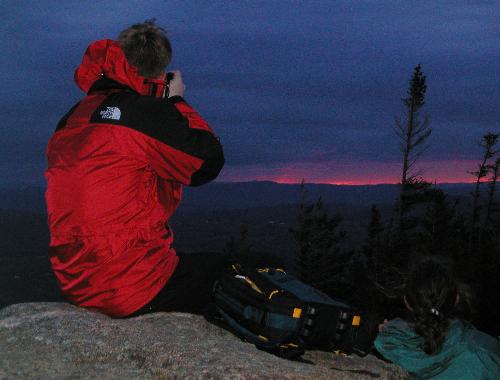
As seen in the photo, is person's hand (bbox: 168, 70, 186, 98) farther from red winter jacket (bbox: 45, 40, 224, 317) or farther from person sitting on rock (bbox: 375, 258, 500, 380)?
person sitting on rock (bbox: 375, 258, 500, 380)

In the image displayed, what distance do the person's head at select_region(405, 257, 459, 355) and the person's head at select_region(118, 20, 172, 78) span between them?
2.40 meters

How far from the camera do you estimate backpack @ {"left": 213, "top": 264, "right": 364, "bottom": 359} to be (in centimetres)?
343

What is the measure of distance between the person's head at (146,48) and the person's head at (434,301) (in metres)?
2.40

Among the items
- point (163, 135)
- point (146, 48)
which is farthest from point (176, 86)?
point (163, 135)

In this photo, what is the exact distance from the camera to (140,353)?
10.4 ft

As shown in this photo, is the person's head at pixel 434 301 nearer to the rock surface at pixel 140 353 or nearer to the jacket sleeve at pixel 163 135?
the rock surface at pixel 140 353

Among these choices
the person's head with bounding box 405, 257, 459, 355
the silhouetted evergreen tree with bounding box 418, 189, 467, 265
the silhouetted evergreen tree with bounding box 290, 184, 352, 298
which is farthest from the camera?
the silhouetted evergreen tree with bounding box 290, 184, 352, 298

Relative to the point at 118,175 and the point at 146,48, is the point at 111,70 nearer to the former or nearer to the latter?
the point at 146,48

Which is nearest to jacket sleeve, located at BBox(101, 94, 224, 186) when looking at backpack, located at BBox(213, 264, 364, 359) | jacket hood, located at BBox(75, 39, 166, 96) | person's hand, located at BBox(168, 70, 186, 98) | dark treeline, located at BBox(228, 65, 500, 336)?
jacket hood, located at BBox(75, 39, 166, 96)

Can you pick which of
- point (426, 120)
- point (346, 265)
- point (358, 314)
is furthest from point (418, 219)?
Answer: point (358, 314)

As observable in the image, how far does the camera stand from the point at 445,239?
4556 centimetres

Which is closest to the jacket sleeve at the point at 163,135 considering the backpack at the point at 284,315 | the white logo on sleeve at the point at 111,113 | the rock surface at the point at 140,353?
the white logo on sleeve at the point at 111,113

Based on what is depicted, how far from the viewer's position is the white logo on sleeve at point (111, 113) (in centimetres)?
333

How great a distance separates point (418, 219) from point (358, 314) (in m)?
48.7
